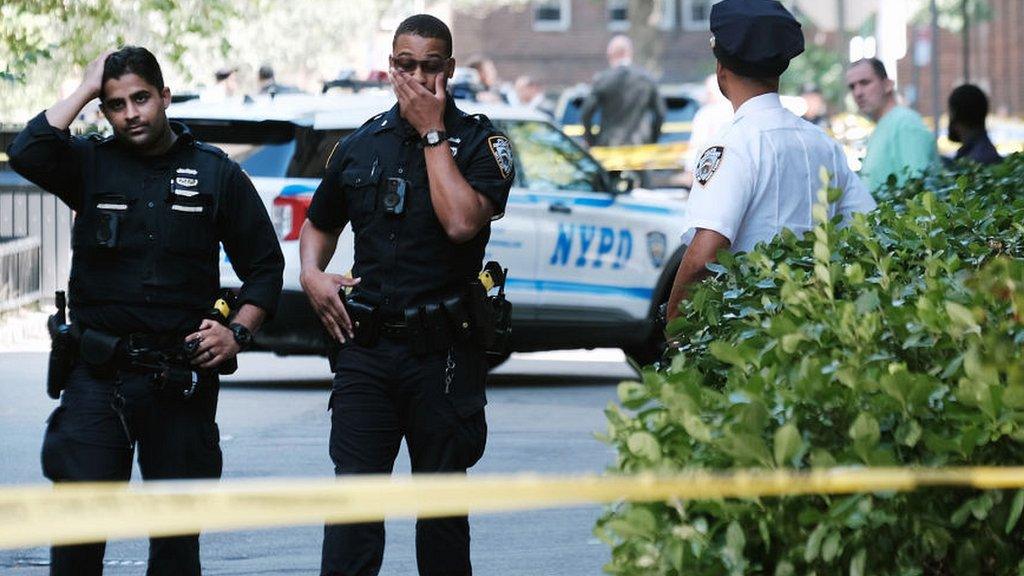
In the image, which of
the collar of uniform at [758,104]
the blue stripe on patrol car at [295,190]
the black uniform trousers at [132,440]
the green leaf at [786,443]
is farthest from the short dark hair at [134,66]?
the blue stripe on patrol car at [295,190]

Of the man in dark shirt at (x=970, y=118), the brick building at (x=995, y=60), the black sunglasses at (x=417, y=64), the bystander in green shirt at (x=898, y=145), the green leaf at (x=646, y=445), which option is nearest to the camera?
the green leaf at (x=646, y=445)

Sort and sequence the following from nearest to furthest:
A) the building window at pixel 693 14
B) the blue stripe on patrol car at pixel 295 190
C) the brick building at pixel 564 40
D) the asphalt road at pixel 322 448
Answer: the asphalt road at pixel 322 448 → the blue stripe on patrol car at pixel 295 190 → the brick building at pixel 564 40 → the building window at pixel 693 14

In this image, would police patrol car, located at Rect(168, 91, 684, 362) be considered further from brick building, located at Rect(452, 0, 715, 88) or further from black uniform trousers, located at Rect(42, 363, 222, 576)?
brick building, located at Rect(452, 0, 715, 88)

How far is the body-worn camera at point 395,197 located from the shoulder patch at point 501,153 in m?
0.26

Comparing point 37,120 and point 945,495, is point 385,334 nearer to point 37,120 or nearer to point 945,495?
point 37,120

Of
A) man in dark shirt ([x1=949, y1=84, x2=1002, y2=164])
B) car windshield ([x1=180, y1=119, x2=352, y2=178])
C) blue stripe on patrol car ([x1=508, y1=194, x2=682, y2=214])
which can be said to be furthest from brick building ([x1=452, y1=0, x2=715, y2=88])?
car windshield ([x1=180, y1=119, x2=352, y2=178])

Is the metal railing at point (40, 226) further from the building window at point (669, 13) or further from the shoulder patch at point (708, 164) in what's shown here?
the building window at point (669, 13)

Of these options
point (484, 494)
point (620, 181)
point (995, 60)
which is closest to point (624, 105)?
point (620, 181)

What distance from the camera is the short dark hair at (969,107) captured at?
1233 cm

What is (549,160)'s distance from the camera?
12812 millimetres

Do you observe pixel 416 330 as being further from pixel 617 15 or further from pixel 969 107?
pixel 617 15

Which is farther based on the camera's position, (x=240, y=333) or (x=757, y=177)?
(x=240, y=333)

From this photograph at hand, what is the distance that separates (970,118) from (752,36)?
7.08 metres

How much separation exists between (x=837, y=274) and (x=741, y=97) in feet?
6.37
